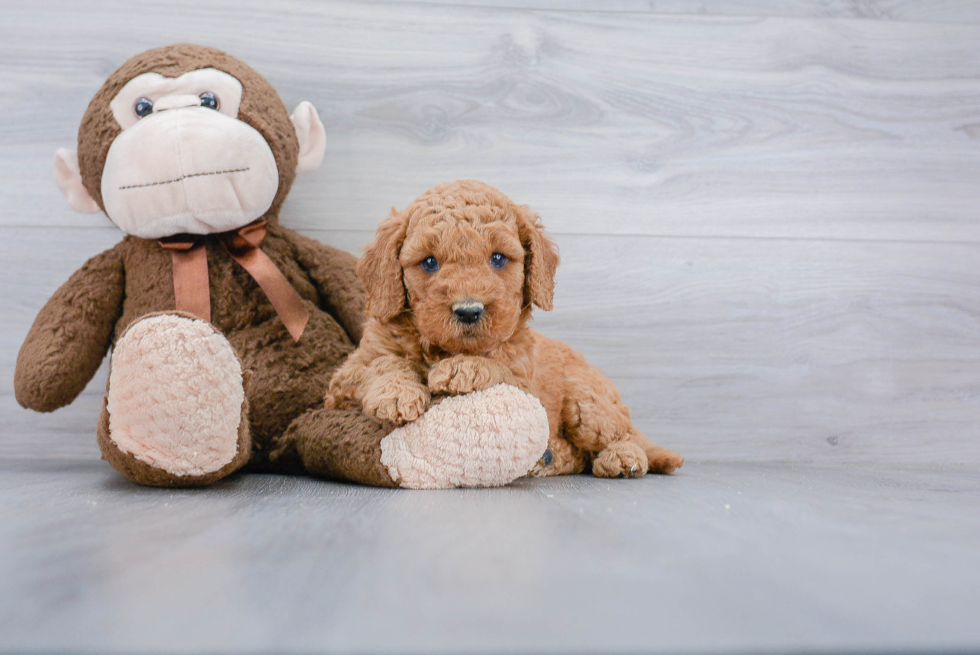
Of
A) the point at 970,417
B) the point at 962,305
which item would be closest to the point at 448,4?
the point at 962,305

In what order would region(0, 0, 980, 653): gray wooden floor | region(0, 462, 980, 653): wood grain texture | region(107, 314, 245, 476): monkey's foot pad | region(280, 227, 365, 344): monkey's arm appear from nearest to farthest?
region(0, 462, 980, 653): wood grain texture
region(107, 314, 245, 476): monkey's foot pad
region(280, 227, 365, 344): monkey's arm
region(0, 0, 980, 653): gray wooden floor

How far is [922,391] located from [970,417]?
0.36 feet

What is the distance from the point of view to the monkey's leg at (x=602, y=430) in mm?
989

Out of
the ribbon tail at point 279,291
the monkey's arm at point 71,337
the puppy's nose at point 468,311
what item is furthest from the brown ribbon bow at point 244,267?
the puppy's nose at point 468,311

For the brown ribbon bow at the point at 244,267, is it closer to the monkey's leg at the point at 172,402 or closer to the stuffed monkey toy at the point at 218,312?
the stuffed monkey toy at the point at 218,312

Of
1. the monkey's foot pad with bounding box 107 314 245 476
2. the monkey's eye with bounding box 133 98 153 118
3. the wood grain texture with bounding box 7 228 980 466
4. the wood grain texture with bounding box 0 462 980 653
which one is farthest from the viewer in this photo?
the wood grain texture with bounding box 7 228 980 466

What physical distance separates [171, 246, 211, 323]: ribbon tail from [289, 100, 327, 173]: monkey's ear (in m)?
0.22

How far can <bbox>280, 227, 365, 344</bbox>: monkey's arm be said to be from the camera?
3.50 ft

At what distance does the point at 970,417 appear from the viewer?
135 cm

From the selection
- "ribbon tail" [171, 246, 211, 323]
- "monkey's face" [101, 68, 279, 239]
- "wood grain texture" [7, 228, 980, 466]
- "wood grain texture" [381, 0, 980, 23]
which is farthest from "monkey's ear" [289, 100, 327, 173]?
"wood grain texture" [7, 228, 980, 466]

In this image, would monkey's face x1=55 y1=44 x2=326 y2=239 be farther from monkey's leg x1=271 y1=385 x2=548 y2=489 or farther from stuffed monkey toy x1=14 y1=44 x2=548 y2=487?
monkey's leg x1=271 y1=385 x2=548 y2=489

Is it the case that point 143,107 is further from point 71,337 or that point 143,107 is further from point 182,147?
point 71,337

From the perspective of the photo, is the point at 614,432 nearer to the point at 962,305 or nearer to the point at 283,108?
the point at 283,108

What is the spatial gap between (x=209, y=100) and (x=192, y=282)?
0.85ft
